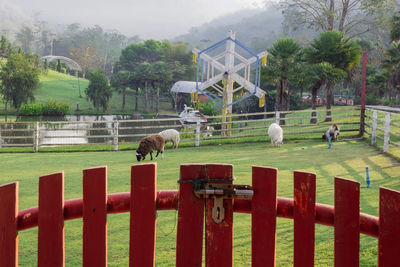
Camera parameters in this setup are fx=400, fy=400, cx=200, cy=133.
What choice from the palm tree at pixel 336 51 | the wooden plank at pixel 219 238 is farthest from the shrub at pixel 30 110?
the wooden plank at pixel 219 238

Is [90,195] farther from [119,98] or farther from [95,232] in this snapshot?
[119,98]

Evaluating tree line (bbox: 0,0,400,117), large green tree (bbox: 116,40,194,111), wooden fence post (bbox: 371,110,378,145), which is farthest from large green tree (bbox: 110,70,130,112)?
wooden fence post (bbox: 371,110,378,145)

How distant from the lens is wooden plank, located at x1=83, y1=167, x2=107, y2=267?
1.92 m

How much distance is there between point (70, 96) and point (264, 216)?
2513 inches

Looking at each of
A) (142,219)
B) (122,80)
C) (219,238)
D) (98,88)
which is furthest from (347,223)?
(122,80)

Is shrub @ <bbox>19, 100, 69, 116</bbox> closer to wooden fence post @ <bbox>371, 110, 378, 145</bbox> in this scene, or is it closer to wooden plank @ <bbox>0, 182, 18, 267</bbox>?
wooden fence post @ <bbox>371, 110, 378, 145</bbox>

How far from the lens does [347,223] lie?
1.86m

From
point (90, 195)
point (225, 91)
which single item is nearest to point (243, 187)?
point (90, 195)

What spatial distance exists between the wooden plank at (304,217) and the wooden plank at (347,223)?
0.37ft

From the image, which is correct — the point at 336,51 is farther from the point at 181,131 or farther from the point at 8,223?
the point at 8,223

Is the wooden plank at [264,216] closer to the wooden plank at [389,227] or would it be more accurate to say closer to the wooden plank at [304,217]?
the wooden plank at [304,217]

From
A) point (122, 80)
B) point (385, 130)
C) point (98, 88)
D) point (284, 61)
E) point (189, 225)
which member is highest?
point (122, 80)

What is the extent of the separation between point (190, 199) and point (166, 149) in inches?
520

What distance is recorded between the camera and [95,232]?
6.36 ft
